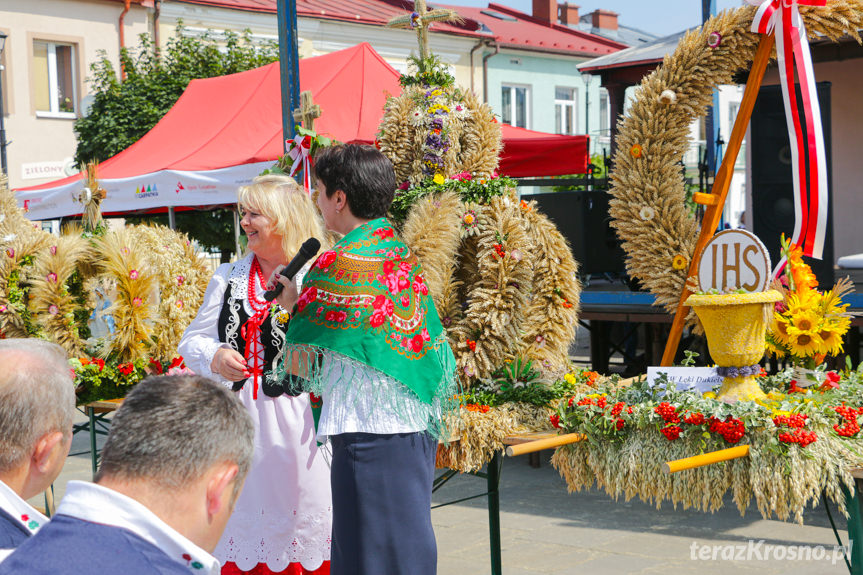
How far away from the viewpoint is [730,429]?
8.89 ft

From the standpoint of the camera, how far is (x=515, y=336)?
11.6ft

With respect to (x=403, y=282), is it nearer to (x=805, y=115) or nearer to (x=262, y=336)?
(x=262, y=336)

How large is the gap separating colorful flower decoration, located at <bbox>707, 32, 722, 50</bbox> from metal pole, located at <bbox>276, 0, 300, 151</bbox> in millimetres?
2174

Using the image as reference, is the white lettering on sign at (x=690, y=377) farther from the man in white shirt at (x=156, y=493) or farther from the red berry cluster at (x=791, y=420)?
the man in white shirt at (x=156, y=493)

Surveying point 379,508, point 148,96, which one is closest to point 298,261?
point 379,508

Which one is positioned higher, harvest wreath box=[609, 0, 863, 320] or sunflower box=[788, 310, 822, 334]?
harvest wreath box=[609, 0, 863, 320]

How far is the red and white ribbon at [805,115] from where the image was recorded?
127 inches

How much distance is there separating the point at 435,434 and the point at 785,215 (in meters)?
4.13

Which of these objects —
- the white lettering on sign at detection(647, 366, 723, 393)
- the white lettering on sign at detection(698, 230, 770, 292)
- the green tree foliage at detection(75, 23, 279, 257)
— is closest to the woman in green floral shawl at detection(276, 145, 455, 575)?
the white lettering on sign at detection(647, 366, 723, 393)

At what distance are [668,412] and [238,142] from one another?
20.2 feet

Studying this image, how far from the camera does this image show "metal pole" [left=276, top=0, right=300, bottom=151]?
188 inches

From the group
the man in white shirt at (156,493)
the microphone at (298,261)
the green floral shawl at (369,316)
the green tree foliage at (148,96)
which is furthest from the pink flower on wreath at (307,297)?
the green tree foliage at (148,96)

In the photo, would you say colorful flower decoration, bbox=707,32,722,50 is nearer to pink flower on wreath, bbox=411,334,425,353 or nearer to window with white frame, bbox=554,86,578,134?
pink flower on wreath, bbox=411,334,425,353

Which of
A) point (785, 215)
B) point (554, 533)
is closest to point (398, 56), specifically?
point (785, 215)
